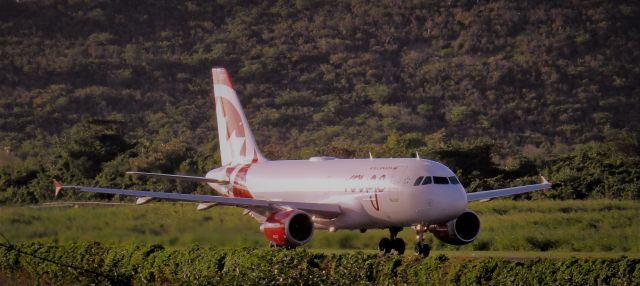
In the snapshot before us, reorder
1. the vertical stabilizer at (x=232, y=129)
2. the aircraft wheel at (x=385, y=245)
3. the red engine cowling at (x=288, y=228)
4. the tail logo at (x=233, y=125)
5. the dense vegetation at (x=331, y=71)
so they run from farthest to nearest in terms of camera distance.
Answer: the dense vegetation at (x=331, y=71), the tail logo at (x=233, y=125), the vertical stabilizer at (x=232, y=129), the aircraft wheel at (x=385, y=245), the red engine cowling at (x=288, y=228)

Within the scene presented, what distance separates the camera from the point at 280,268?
26.1 metres

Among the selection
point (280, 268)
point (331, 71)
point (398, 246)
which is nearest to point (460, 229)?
point (398, 246)

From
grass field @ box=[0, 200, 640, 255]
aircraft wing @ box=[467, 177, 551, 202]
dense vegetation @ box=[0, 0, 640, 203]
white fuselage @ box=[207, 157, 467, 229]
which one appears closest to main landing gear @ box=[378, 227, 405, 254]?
white fuselage @ box=[207, 157, 467, 229]

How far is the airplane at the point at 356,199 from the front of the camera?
34688mm

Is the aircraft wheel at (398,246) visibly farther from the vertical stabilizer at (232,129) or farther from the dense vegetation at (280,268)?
the vertical stabilizer at (232,129)

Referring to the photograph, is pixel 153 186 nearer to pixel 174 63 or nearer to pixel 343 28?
pixel 174 63

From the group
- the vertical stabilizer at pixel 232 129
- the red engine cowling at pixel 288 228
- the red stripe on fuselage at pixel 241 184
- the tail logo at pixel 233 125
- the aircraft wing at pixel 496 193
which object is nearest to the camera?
the red engine cowling at pixel 288 228

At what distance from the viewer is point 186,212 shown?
44.1 metres

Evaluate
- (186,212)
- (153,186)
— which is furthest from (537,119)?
(186,212)

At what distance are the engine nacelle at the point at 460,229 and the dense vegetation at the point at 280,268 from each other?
27.6 ft

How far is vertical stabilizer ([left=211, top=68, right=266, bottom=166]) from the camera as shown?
45.8 m

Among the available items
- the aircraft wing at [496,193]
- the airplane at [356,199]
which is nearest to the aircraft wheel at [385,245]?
the airplane at [356,199]

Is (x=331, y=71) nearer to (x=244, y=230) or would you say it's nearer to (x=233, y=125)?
(x=233, y=125)

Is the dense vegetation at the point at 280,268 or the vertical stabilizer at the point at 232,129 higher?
the vertical stabilizer at the point at 232,129
